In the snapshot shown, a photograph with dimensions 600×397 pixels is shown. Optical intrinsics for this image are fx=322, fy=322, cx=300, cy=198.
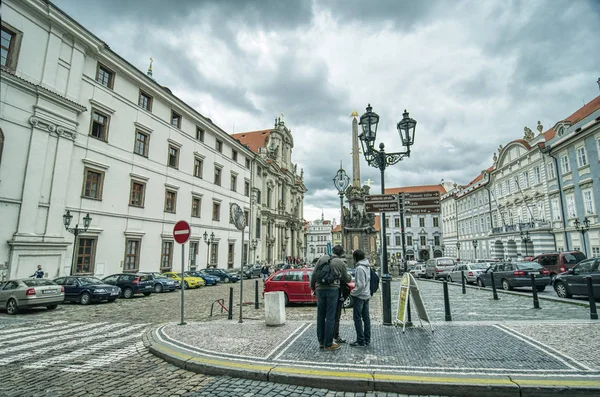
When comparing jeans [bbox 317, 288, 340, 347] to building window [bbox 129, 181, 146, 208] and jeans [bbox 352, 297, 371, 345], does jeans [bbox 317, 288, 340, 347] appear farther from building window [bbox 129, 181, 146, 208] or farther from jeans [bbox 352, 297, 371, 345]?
building window [bbox 129, 181, 146, 208]

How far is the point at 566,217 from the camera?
29.8 meters

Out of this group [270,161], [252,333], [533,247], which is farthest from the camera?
[270,161]

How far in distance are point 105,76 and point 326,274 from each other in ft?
81.7

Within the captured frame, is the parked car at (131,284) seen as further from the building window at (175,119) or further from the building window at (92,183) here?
the building window at (175,119)

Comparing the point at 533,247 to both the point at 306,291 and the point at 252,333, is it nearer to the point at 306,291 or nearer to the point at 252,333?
the point at 306,291

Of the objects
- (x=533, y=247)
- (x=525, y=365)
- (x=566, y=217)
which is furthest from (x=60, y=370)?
(x=533, y=247)

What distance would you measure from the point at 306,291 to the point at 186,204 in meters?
21.7

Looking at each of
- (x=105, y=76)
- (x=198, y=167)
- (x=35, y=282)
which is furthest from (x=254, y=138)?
(x=35, y=282)

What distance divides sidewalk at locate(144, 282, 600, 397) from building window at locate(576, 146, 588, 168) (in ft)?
87.2

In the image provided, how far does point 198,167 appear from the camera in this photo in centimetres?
3359

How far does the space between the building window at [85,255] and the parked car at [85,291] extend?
5.25 m

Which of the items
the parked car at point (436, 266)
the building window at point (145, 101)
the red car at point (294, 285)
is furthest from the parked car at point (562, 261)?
the building window at point (145, 101)

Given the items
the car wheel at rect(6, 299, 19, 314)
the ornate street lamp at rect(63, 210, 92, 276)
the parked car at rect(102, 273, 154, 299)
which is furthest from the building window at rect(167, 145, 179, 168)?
the car wheel at rect(6, 299, 19, 314)

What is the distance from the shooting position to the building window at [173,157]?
96.8 ft
